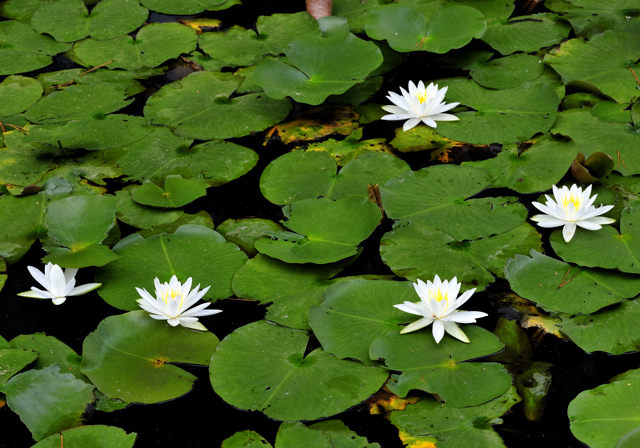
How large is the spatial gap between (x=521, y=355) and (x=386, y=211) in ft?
2.52

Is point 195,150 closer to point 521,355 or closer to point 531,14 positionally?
point 521,355

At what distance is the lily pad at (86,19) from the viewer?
3445mm

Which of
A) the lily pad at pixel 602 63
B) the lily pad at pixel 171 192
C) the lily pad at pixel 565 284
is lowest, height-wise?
the lily pad at pixel 171 192

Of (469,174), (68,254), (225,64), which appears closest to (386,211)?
(469,174)

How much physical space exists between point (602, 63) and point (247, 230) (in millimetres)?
2053

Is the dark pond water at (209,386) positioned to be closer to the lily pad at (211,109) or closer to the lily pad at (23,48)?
the lily pad at (211,109)

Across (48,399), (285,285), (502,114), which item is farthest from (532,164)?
(48,399)

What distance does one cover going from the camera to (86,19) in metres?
3.54

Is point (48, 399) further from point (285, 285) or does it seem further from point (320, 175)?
point (320, 175)

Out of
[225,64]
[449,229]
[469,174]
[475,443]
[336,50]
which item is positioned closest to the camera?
[475,443]

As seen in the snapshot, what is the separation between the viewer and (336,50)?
2949 mm

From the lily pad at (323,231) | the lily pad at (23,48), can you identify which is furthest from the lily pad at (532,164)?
the lily pad at (23,48)

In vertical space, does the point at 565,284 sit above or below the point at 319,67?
below

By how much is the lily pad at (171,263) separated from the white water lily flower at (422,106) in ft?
3.43
